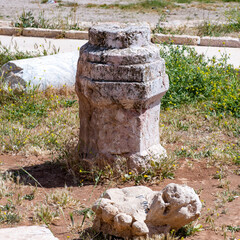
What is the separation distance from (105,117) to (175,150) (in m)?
1.14

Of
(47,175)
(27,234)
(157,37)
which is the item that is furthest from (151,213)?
(157,37)

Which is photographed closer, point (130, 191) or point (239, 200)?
point (130, 191)

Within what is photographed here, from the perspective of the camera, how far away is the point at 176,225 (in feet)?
Result: 11.3

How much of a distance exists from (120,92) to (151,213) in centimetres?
135

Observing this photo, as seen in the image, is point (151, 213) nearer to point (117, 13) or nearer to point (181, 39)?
point (181, 39)

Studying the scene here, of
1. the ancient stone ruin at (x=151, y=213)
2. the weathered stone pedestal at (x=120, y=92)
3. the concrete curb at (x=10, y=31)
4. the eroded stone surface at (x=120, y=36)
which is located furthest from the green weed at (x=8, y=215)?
the concrete curb at (x=10, y=31)

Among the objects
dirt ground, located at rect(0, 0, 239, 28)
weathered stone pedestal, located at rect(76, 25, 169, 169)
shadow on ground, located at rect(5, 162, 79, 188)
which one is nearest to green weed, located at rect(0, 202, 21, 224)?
shadow on ground, located at rect(5, 162, 79, 188)

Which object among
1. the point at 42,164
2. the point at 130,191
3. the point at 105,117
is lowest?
the point at 42,164

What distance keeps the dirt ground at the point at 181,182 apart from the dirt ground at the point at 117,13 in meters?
7.92

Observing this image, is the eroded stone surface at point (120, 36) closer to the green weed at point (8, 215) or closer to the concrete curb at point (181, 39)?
the green weed at point (8, 215)

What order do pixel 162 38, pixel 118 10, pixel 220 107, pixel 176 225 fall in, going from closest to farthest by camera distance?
1. pixel 176 225
2. pixel 220 107
3. pixel 162 38
4. pixel 118 10

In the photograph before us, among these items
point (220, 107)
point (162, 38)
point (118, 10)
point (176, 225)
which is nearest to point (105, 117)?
point (176, 225)

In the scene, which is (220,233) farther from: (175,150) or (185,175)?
(175,150)

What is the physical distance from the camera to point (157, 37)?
9.77m
